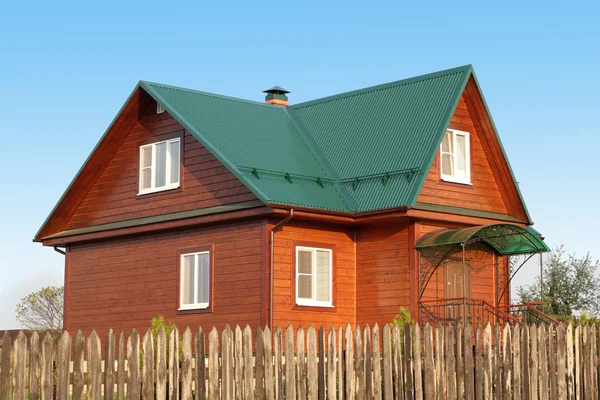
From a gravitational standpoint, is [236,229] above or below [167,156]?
below

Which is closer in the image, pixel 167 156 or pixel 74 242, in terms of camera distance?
pixel 167 156

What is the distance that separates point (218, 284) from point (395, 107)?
23.6 feet

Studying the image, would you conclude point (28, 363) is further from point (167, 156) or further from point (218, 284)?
point (167, 156)

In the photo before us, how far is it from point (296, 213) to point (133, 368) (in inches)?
517

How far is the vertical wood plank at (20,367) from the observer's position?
38.6 feet

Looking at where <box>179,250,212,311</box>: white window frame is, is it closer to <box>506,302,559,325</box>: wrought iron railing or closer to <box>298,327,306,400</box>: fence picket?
<box>506,302,559,325</box>: wrought iron railing

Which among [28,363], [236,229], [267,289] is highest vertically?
[236,229]

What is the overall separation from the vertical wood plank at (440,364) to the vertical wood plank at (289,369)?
8.11ft

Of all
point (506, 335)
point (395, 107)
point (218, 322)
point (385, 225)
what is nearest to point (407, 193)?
point (385, 225)

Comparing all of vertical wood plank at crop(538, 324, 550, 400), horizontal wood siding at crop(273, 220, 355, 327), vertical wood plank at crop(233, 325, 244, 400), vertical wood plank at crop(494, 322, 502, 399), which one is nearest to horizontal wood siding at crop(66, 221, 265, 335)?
horizontal wood siding at crop(273, 220, 355, 327)

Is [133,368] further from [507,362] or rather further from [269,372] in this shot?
[507,362]

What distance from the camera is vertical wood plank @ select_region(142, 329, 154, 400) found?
12.0 meters

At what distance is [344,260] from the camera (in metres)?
26.7

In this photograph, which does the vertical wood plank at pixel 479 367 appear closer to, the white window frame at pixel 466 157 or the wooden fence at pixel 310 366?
the wooden fence at pixel 310 366
